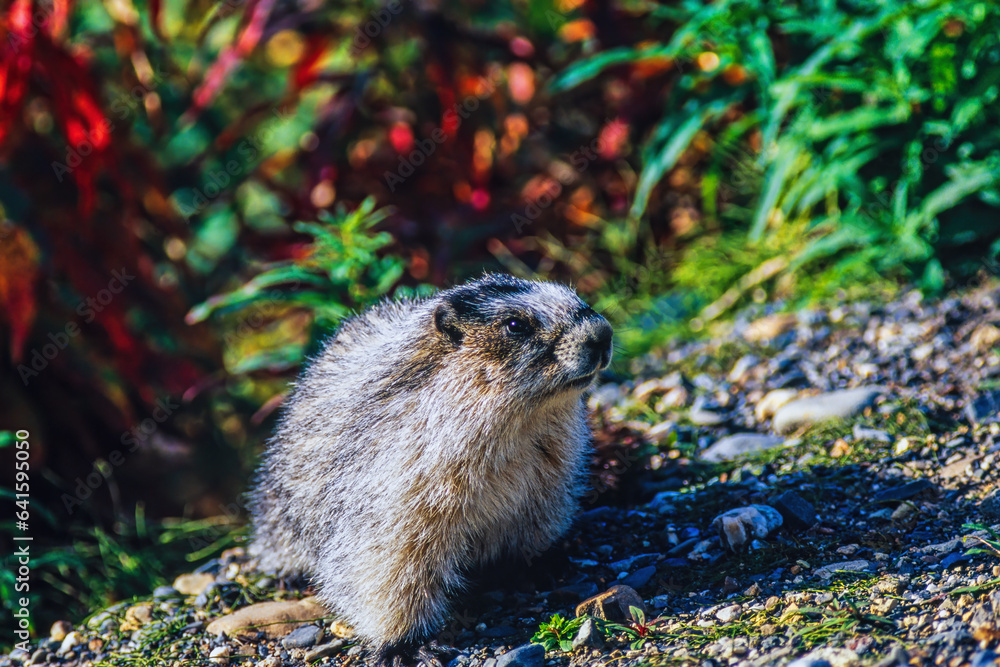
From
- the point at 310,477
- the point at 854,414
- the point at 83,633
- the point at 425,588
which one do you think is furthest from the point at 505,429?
the point at 83,633

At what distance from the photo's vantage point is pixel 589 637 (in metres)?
3.07

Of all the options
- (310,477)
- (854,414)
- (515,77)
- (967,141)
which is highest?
(515,77)

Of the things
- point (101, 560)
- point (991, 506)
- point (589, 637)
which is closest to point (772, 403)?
point (991, 506)

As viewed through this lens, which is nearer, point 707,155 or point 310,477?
point 310,477

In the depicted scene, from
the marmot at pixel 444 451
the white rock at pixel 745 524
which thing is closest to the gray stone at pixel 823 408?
the white rock at pixel 745 524

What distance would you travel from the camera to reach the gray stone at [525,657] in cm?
304

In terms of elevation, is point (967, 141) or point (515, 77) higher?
point (515, 77)

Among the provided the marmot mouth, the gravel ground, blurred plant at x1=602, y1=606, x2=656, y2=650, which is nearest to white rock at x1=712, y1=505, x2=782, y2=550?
the gravel ground

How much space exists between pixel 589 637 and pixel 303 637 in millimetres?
1235

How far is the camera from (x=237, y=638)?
12.0 feet

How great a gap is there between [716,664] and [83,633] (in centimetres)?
292

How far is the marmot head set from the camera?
3.23 meters

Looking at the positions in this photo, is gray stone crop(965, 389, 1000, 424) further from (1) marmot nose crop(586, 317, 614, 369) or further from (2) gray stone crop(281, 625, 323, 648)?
(2) gray stone crop(281, 625, 323, 648)

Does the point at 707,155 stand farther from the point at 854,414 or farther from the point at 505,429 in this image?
the point at 505,429
